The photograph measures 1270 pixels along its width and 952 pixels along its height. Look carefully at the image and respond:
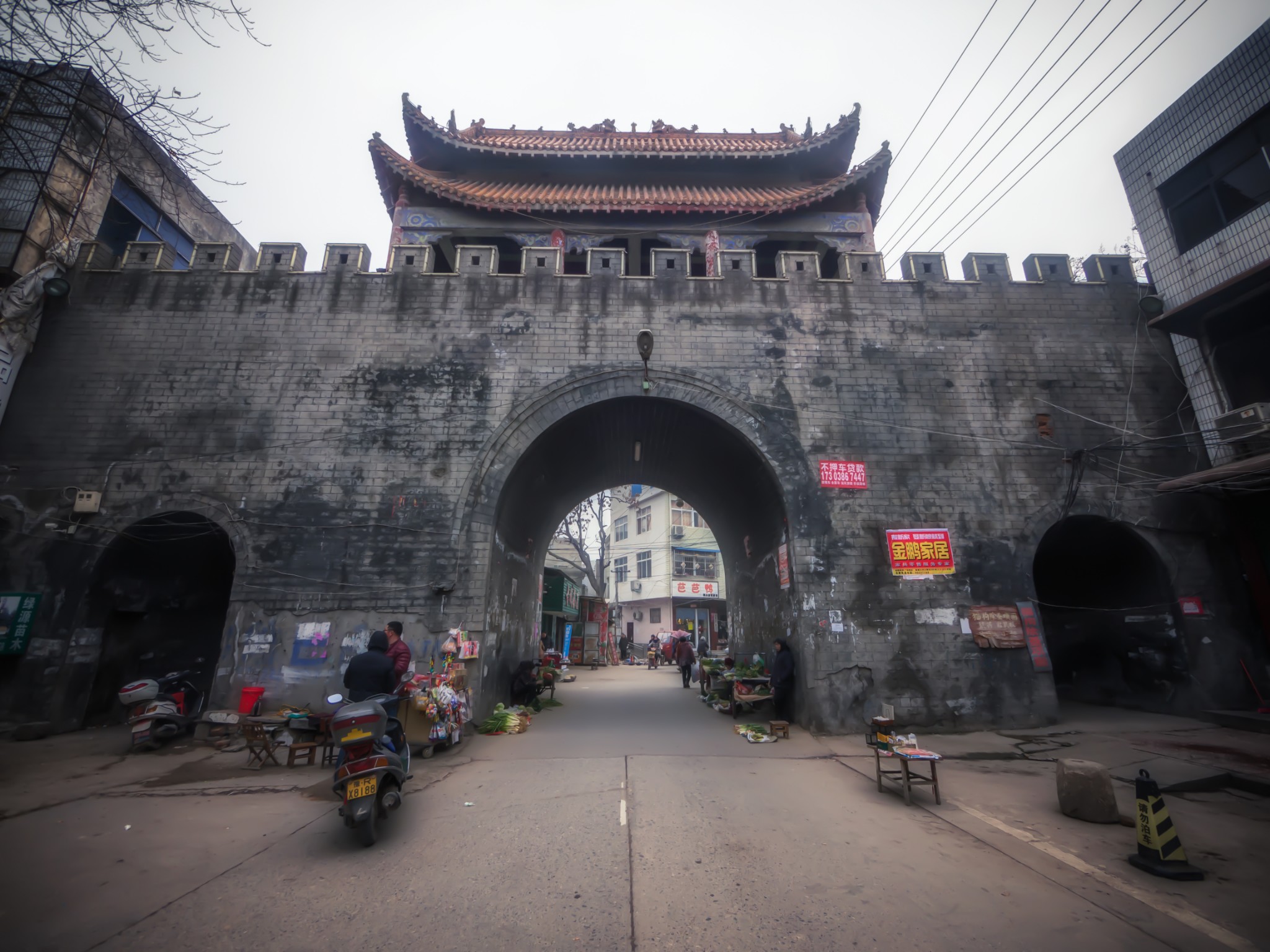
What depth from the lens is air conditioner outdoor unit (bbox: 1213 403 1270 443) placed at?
8.62 m

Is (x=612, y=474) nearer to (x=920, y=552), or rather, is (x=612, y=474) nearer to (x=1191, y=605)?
(x=920, y=552)

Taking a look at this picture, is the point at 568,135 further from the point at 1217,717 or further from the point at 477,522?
the point at 1217,717

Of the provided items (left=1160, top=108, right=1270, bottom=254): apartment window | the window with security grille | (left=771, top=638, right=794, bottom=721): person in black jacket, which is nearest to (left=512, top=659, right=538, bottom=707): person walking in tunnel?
(left=771, top=638, right=794, bottom=721): person in black jacket

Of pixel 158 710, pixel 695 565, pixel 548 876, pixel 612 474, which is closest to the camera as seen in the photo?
pixel 548 876

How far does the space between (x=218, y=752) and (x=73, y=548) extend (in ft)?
14.7

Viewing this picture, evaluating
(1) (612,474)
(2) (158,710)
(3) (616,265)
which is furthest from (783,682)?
(2) (158,710)

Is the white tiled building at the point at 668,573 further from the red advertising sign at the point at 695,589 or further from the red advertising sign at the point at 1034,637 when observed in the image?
the red advertising sign at the point at 1034,637

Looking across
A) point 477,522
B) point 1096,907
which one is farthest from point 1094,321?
point 477,522

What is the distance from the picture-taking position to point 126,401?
9625 mm

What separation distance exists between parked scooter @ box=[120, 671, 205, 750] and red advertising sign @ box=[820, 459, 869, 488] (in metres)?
10.8

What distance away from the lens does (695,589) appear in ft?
104

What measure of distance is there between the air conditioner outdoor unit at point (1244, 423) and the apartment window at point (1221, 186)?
3269 mm

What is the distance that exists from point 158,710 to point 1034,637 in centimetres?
1363

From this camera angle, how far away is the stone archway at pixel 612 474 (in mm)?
9656
